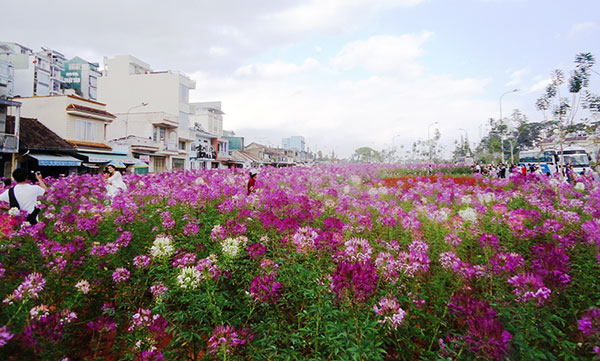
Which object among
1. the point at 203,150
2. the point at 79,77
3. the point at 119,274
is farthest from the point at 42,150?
the point at 79,77

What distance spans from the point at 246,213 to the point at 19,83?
5048 cm

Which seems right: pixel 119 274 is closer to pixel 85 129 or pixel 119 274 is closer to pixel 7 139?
pixel 7 139

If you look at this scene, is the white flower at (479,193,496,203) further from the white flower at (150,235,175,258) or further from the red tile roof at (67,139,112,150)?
the red tile roof at (67,139,112,150)

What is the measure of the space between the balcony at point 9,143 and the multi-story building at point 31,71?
27.4 metres

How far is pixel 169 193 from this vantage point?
6340mm

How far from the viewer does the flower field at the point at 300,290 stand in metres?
1.86

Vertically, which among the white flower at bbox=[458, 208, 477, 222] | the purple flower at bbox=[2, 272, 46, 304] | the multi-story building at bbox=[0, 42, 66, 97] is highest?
the multi-story building at bbox=[0, 42, 66, 97]

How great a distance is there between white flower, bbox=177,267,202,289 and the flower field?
15 millimetres

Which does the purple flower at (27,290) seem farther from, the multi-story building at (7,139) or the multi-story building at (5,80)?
the multi-story building at (5,80)

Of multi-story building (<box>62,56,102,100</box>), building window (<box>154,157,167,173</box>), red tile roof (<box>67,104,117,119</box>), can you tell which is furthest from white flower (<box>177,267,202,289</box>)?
multi-story building (<box>62,56,102,100</box>)

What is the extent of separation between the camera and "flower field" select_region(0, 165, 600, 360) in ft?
6.09

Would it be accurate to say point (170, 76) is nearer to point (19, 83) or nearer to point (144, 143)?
point (144, 143)

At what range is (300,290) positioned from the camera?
2584 millimetres

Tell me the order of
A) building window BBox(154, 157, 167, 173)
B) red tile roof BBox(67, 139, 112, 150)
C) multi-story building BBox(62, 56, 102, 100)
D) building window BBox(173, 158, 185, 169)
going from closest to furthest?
red tile roof BBox(67, 139, 112, 150) → building window BBox(154, 157, 167, 173) → building window BBox(173, 158, 185, 169) → multi-story building BBox(62, 56, 102, 100)
